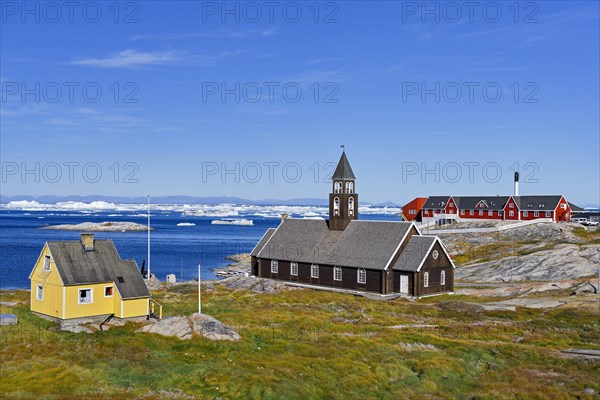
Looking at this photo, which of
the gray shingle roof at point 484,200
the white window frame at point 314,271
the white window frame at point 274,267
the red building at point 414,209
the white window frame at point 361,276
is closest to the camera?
the white window frame at point 361,276

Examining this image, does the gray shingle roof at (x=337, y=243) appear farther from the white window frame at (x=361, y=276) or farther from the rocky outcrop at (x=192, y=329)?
the rocky outcrop at (x=192, y=329)

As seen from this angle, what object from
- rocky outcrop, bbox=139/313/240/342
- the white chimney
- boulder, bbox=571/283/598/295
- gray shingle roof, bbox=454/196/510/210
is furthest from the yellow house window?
gray shingle roof, bbox=454/196/510/210

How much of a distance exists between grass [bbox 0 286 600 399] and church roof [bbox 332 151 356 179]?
20.5 meters

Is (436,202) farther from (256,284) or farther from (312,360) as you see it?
(312,360)

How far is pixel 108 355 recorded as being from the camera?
28984 mm

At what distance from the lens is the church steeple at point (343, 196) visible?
62.4 m

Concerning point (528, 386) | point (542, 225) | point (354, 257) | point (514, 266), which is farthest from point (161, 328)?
point (542, 225)

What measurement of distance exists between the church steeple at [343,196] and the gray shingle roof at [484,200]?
197 feet

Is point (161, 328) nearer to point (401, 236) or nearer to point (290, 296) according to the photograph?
point (290, 296)

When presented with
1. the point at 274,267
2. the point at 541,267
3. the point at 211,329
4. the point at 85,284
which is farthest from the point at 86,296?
the point at 541,267

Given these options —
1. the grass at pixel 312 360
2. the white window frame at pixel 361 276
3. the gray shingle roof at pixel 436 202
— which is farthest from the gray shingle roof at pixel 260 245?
the gray shingle roof at pixel 436 202

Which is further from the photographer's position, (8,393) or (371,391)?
(371,391)

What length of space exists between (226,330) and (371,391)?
11422mm

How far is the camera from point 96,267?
38.6 meters
